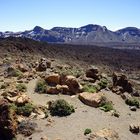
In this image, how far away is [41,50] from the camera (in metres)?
105

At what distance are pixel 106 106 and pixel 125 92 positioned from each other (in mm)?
6357

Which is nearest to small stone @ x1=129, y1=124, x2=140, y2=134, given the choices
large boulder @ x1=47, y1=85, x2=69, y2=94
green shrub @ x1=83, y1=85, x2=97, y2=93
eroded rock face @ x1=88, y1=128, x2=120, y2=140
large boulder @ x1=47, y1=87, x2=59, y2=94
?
eroded rock face @ x1=88, y1=128, x2=120, y2=140

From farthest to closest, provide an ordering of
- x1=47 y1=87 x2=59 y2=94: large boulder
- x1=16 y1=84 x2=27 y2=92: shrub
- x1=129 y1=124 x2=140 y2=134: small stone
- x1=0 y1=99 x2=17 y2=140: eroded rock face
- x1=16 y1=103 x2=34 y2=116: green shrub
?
x1=47 y1=87 x2=59 y2=94: large boulder
x1=16 y1=84 x2=27 y2=92: shrub
x1=129 y1=124 x2=140 y2=134: small stone
x1=16 y1=103 x2=34 y2=116: green shrub
x1=0 y1=99 x2=17 y2=140: eroded rock face

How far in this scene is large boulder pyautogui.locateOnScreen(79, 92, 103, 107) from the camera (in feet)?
94.4

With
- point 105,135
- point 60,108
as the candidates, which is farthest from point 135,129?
point 60,108

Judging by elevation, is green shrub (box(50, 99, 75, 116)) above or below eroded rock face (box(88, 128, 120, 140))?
above

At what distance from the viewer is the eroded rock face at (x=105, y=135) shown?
23328 mm

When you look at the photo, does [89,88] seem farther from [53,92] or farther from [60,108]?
[60,108]

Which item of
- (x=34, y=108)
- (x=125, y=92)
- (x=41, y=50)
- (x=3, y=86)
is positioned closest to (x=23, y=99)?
(x=34, y=108)

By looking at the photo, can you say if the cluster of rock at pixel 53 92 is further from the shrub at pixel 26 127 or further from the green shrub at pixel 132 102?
the green shrub at pixel 132 102

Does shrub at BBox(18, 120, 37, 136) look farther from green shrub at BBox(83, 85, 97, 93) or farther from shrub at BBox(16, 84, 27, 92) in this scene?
green shrub at BBox(83, 85, 97, 93)

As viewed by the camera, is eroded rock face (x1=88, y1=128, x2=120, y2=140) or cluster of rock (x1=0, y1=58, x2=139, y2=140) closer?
cluster of rock (x1=0, y1=58, x2=139, y2=140)

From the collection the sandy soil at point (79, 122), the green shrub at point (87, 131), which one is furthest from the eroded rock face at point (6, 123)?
the green shrub at point (87, 131)

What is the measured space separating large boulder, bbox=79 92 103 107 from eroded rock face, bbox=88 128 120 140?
449cm
